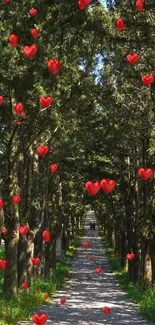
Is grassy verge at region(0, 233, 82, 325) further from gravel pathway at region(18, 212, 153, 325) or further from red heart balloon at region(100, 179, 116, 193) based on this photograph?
red heart balloon at region(100, 179, 116, 193)

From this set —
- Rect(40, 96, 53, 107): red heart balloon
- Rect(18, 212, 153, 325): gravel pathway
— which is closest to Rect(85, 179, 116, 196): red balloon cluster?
Rect(40, 96, 53, 107): red heart balloon

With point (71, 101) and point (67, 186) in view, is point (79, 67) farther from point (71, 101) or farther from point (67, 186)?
point (67, 186)

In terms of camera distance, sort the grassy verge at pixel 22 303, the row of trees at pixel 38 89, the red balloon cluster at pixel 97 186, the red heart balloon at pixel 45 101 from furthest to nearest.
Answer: the row of trees at pixel 38 89
the grassy verge at pixel 22 303
the red heart balloon at pixel 45 101
the red balloon cluster at pixel 97 186

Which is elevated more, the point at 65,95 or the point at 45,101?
the point at 65,95

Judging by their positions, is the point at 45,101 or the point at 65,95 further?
the point at 65,95

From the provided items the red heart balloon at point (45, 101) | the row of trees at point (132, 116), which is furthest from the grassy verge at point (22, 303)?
the red heart balloon at point (45, 101)

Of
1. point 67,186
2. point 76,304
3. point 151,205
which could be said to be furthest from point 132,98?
point 67,186

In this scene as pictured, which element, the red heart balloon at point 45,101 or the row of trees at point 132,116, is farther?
the row of trees at point 132,116

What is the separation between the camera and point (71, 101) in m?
16.4

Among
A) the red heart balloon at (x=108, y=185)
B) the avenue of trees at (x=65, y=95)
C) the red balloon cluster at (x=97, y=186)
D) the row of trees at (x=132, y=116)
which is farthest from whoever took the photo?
the row of trees at (x=132, y=116)

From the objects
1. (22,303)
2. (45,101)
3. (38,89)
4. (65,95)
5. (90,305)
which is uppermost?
(65,95)

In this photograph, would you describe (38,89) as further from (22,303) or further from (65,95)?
(22,303)

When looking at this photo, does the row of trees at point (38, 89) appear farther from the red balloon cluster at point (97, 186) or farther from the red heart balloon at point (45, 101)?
the red heart balloon at point (45, 101)

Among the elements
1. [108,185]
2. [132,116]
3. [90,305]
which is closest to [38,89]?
[108,185]
